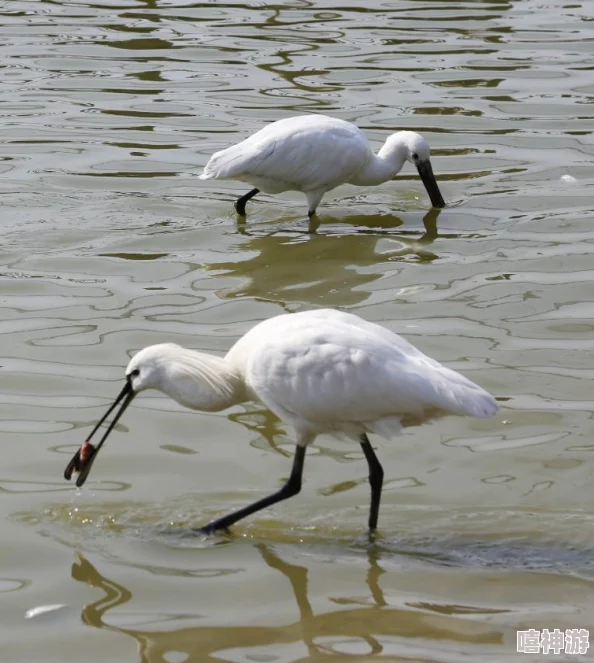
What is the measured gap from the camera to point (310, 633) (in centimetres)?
523

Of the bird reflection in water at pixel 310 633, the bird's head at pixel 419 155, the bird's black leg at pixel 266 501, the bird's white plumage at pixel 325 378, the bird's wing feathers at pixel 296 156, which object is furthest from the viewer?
the bird's head at pixel 419 155

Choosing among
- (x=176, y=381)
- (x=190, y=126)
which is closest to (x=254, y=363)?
(x=176, y=381)

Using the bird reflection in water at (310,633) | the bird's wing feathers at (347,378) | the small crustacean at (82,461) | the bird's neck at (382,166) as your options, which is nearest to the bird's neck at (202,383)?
the bird's wing feathers at (347,378)

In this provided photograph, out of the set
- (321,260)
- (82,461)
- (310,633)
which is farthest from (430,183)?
(310,633)

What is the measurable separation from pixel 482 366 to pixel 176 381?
2.19m

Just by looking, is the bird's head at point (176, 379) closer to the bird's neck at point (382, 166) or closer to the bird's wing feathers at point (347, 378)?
the bird's wing feathers at point (347, 378)

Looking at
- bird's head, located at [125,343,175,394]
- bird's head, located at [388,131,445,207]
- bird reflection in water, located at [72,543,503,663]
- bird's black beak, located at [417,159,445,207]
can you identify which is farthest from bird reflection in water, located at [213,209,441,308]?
bird reflection in water, located at [72,543,503,663]

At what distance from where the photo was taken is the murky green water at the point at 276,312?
17.8 feet

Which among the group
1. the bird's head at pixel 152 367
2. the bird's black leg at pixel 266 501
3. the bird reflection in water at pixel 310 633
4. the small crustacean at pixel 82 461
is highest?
the bird's head at pixel 152 367

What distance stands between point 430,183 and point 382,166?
0.39 metres

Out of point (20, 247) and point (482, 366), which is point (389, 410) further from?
point (20, 247)

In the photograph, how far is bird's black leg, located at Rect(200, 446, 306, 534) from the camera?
596 cm

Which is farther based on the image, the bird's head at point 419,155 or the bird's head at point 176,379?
the bird's head at point 419,155

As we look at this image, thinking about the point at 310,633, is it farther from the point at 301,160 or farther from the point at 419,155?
the point at 419,155
